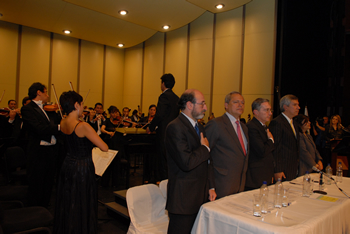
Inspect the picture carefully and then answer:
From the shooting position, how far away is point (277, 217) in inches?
66.2

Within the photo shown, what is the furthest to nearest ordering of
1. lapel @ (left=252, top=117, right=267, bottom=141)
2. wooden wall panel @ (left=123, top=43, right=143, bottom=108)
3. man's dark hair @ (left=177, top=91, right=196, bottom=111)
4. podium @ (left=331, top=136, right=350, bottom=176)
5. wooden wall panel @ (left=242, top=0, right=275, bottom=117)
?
wooden wall panel @ (left=123, top=43, right=143, bottom=108) < wooden wall panel @ (left=242, top=0, right=275, bottom=117) < podium @ (left=331, top=136, right=350, bottom=176) < lapel @ (left=252, top=117, right=267, bottom=141) < man's dark hair @ (left=177, top=91, right=196, bottom=111)

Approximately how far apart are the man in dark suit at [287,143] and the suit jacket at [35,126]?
9.11 feet

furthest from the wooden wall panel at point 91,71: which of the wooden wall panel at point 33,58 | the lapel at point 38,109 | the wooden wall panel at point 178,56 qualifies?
the lapel at point 38,109

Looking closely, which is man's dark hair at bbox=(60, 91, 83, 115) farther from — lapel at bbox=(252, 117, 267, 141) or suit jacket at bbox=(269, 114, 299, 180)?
suit jacket at bbox=(269, 114, 299, 180)

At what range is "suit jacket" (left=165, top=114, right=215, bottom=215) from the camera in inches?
73.7

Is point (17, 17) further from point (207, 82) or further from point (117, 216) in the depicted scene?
point (117, 216)

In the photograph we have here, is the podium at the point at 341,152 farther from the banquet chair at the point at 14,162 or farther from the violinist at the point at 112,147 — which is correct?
the banquet chair at the point at 14,162

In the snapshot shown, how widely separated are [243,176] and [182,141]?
887 mm

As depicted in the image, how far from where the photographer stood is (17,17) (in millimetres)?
7898

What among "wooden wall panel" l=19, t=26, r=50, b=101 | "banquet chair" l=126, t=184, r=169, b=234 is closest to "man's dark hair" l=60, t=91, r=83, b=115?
"banquet chair" l=126, t=184, r=169, b=234

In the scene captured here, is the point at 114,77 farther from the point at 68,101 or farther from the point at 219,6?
the point at 68,101

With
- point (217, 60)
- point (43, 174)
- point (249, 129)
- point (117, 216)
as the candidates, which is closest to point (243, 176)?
point (249, 129)

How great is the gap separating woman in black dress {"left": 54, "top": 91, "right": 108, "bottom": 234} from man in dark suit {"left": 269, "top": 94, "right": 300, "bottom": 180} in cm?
203

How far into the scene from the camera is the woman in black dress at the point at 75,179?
2367 millimetres
